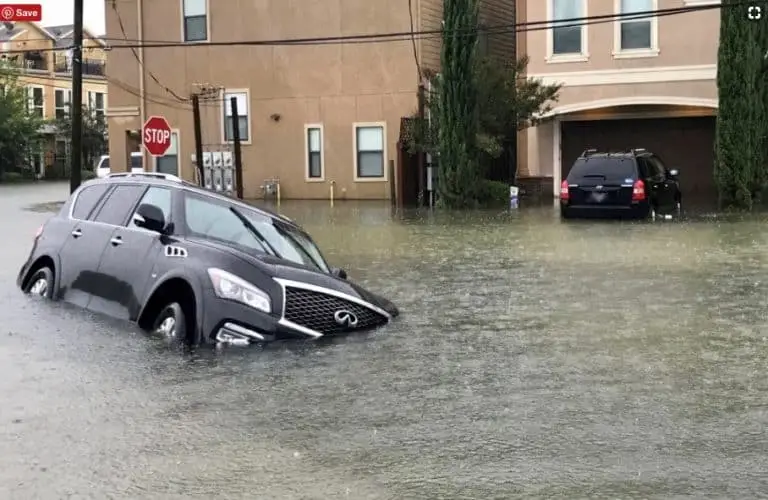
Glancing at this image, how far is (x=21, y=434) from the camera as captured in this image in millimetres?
5730

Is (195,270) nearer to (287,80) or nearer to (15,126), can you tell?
(287,80)

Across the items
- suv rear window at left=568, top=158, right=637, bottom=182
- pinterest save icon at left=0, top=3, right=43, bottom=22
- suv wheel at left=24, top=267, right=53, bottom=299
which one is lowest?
suv wheel at left=24, top=267, right=53, bottom=299

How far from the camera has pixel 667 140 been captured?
3173 cm

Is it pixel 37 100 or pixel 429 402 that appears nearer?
pixel 429 402

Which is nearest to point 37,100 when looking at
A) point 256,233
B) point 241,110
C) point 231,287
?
point 241,110

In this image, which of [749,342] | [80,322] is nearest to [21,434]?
[80,322]

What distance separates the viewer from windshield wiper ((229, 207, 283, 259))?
9.07 m

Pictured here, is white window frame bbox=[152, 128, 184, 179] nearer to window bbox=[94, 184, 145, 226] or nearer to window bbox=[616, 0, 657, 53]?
window bbox=[616, 0, 657, 53]

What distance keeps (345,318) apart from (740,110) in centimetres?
1891

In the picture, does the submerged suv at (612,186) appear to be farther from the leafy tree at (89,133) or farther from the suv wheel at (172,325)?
the leafy tree at (89,133)

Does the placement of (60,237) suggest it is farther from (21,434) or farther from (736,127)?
(736,127)

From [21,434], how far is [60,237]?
512 cm

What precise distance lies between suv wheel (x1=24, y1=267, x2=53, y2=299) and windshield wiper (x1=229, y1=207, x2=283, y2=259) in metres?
2.65

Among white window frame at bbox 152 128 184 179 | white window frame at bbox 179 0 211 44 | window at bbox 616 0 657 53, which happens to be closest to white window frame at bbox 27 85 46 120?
white window frame at bbox 152 128 184 179
